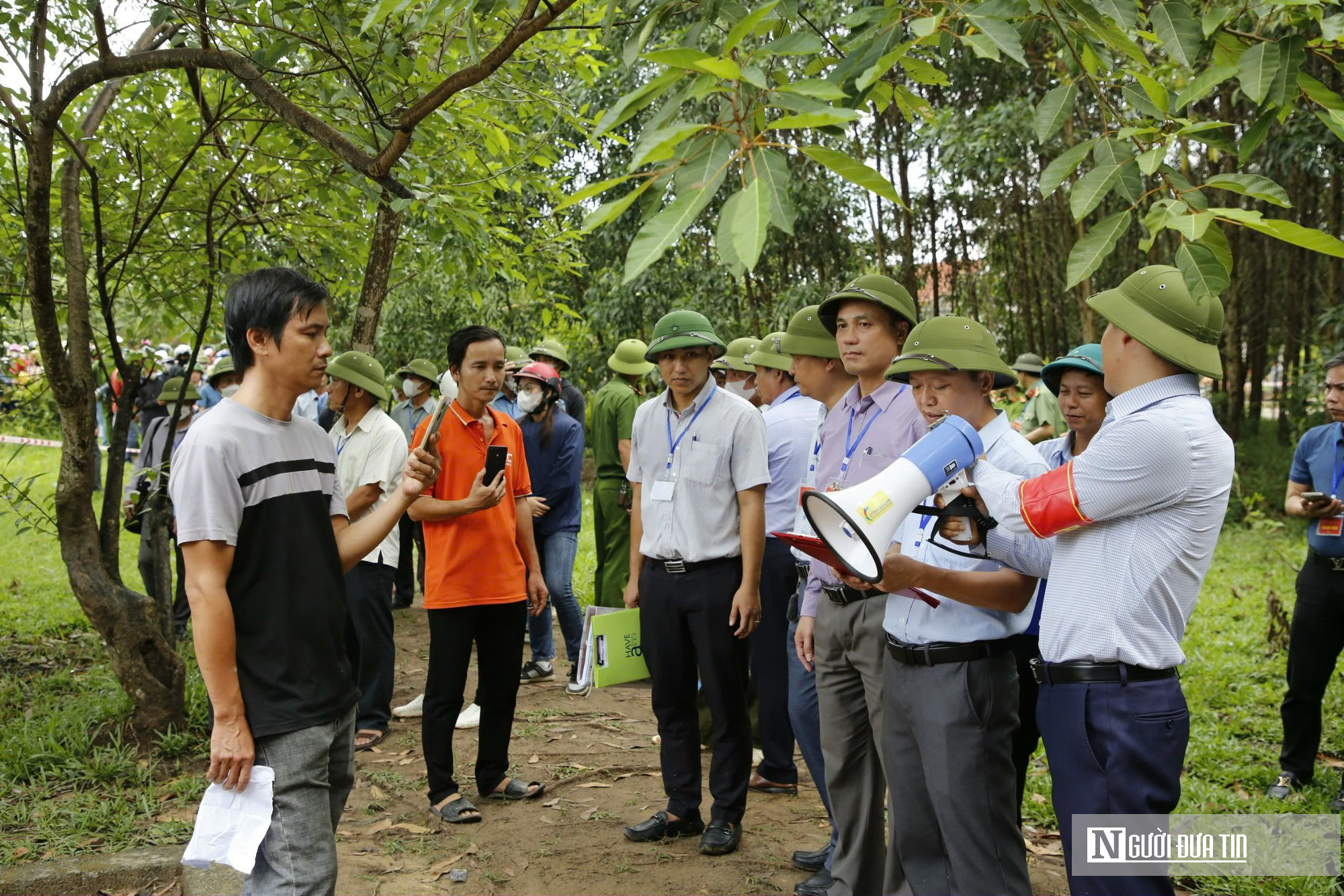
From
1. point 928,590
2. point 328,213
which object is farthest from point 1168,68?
point 328,213

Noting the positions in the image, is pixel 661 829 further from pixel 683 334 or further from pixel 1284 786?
pixel 1284 786

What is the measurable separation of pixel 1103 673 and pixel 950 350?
98 cm

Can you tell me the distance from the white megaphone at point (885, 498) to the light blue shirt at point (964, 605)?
359mm

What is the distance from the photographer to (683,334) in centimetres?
432

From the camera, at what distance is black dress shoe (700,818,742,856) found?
13.7ft

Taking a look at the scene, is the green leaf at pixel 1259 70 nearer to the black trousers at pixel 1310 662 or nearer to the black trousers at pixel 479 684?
the black trousers at pixel 1310 662

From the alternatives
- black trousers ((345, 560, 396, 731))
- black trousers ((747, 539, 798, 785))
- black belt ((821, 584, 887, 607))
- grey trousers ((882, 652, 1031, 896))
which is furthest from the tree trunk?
grey trousers ((882, 652, 1031, 896))

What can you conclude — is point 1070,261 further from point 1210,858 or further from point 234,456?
point 1210,858

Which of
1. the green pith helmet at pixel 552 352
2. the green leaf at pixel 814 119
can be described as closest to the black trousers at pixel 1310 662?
the green leaf at pixel 814 119

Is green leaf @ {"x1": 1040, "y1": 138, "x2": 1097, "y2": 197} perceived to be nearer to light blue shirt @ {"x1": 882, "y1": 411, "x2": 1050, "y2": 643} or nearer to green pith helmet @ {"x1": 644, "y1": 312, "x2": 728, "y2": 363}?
light blue shirt @ {"x1": 882, "y1": 411, "x2": 1050, "y2": 643}

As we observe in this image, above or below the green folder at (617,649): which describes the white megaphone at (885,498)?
above

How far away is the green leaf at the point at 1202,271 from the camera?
2.28 metres

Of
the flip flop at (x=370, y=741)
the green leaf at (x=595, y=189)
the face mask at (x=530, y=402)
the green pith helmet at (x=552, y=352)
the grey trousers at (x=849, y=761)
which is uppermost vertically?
the green pith helmet at (x=552, y=352)

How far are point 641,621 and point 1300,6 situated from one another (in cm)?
317
